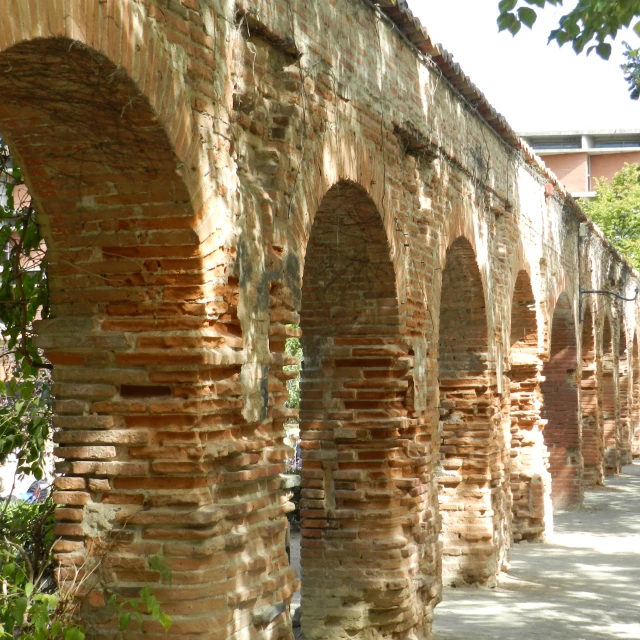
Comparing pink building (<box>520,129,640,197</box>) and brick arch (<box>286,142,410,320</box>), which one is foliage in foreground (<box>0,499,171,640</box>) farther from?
pink building (<box>520,129,640,197</box>)

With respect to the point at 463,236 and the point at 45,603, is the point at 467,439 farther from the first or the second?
the point at 45,603

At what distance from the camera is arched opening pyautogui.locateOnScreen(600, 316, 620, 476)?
21969 millimetres

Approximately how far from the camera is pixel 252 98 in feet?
16.3

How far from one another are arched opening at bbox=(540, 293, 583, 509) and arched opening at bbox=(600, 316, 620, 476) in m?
5.37

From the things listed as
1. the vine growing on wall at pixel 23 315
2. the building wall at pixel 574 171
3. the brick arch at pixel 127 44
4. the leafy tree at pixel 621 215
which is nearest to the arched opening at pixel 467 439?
the vine growing on wall at pixel 23 315

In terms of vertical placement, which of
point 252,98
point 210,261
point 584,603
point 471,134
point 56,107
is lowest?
point 584,603

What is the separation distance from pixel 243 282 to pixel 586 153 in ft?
157

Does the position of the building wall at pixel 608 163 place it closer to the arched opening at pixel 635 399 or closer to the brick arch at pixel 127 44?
the arched opening at pixel 635 399

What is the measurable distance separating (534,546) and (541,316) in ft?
9.60

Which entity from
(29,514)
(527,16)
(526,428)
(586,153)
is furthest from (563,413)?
(586,153)

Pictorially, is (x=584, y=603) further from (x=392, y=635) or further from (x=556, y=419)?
(x=556, y=419)

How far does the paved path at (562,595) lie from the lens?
811 cm

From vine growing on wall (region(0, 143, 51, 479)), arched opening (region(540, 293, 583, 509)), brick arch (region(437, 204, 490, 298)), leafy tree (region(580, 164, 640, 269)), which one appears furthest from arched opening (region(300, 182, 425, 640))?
leafy tree (region(580, 164, 640, 269))

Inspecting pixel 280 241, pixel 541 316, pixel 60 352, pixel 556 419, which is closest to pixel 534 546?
pixel 541 316
